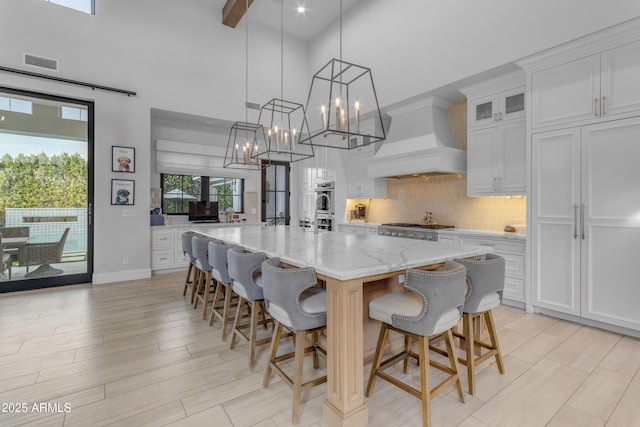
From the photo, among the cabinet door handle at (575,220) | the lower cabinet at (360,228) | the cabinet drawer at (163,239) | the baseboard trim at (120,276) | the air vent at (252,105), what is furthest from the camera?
the air vent at (252,105)

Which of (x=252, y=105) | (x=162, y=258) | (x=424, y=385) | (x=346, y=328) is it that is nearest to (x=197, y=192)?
(x=162, y=258)

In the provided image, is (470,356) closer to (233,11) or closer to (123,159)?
(123,159)

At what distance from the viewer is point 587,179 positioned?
3.07 m

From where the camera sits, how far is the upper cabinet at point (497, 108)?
3.83m

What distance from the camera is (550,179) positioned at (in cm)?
336

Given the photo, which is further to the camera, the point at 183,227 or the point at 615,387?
the point at 183,227

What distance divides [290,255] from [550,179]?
9.92ft

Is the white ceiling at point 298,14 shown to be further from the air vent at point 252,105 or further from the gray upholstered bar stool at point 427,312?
the gray upholstered bar stool at point 427,312

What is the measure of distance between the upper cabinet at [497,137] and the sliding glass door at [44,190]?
5698mm

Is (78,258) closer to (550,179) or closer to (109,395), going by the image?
(109,395)

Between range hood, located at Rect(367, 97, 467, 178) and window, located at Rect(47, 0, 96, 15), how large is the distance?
4.99 metres

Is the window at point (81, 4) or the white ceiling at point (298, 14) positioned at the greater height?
the white ceiling at point (298, 14)

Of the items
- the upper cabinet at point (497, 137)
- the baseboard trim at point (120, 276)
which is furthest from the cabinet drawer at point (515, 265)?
the baseboard trim at point (120, 276)

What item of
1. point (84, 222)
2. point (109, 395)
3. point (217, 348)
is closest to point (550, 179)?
point (217, 348)
